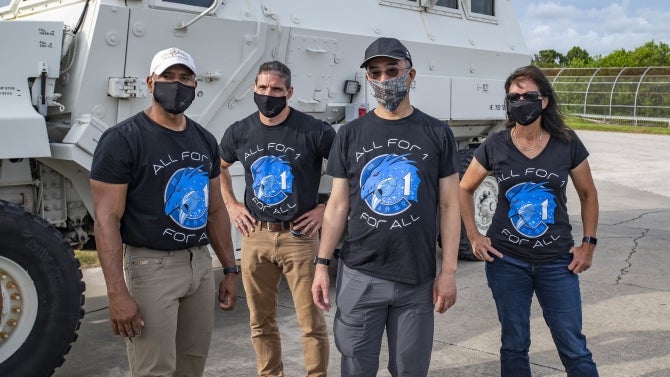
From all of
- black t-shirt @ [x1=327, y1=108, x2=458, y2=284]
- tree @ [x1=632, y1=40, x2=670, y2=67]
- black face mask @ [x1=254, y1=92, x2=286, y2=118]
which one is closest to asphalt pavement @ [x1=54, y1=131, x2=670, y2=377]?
black t-shirt @ [x1=327, y1=108, x2=458, y2=284]

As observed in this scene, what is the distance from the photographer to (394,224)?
327cm

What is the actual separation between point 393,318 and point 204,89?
2.74 meters

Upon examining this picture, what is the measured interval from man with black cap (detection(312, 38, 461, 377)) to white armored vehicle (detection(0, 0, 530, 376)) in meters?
1.86

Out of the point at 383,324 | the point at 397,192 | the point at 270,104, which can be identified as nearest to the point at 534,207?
the point at 397,192

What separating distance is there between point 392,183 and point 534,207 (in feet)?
2.97

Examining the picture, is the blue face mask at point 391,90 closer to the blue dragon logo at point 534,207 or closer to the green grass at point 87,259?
the blue dragon logo at point 534,207

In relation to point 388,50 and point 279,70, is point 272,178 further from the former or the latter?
point 388,50

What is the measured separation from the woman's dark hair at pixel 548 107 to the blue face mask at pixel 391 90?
→ 0.82 metres

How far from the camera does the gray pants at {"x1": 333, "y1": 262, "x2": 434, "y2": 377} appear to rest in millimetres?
3279

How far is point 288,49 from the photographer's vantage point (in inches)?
235

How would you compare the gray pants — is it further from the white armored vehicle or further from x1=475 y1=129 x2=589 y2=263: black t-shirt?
the white armored vehicle

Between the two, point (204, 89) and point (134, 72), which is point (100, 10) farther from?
point (204, 89)

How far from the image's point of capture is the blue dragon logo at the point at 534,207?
3797 mm

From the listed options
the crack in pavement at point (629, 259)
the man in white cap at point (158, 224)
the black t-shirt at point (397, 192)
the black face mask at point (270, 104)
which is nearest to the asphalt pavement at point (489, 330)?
the crack in pavement at point (629, 259)
